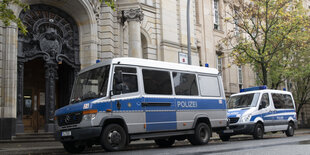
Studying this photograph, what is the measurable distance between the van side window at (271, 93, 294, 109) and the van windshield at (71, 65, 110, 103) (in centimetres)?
1056

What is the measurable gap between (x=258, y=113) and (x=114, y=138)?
28.8 feet

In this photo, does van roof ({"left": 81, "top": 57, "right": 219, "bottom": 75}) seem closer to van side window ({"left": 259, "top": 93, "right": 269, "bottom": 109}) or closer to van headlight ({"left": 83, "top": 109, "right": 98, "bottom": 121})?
van headlight ({"left": 83, "top": 109, "right": 98, "bottom": 121})

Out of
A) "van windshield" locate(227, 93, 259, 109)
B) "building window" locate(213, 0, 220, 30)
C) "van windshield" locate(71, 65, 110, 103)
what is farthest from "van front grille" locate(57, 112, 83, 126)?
"building window" locate(213, 0, 220, 30)

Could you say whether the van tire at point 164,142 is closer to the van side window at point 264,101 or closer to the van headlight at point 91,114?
the van headlight at point 91,114

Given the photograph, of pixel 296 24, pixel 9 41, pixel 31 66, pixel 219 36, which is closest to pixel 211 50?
pixel 219 36

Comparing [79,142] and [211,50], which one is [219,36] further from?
[79,142]

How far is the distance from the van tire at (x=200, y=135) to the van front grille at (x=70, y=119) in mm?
4278

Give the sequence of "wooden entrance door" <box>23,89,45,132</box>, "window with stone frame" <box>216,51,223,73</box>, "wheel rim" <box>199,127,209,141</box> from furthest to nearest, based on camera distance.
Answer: "window with stone frame" <box>216,51,223,73</box>, "wooden entrance door" <box>23,89,45,132</box>, "wheel rim" <box>199,127,209,141</box>

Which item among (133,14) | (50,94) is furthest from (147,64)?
(133,14)

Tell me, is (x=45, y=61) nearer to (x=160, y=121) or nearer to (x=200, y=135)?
(x=160, y=121)

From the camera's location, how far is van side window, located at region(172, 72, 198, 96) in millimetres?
12180

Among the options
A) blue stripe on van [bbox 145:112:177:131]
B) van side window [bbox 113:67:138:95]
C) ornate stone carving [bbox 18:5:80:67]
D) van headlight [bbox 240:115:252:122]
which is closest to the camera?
van side window [bbox 113:67:138:95]

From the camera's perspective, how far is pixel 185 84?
1249cm

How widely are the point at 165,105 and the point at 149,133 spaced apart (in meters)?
1.06
